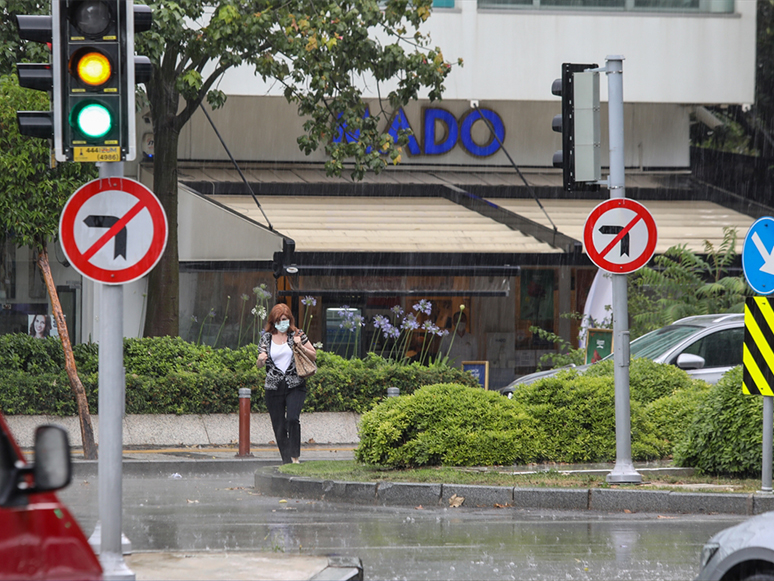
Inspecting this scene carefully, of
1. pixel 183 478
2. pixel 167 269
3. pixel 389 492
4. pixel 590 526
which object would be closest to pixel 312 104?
pixel 167 269

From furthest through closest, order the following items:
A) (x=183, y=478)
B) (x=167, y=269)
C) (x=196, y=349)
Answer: (x=167, y=269) → (x=196, y=349) → (x=183, y=478)

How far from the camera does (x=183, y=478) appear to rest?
1221cm

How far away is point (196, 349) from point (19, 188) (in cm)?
417

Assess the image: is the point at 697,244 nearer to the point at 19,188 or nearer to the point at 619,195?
the point at 619,195

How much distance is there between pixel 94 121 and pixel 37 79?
0.58m

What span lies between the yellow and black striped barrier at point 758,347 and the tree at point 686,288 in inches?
332

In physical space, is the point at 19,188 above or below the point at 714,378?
above

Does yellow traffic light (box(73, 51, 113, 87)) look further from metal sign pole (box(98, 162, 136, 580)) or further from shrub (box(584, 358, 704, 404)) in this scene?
shrub (box(584, 358, 704, 404))

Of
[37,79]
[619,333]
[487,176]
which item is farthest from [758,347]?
[487,176]

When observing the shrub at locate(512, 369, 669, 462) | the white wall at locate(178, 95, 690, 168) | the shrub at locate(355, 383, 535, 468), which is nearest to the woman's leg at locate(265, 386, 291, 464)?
the shrub at locate(355, 383, 535, 468)

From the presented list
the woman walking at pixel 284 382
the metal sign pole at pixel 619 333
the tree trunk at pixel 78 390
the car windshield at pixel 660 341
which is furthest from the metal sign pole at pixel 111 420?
the car windshield at pixel 660 341

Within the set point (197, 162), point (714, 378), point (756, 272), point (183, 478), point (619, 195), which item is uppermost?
point (197, 162)

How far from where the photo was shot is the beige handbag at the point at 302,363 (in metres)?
12.0

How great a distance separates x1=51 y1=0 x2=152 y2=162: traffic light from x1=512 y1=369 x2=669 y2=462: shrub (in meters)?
6.14
